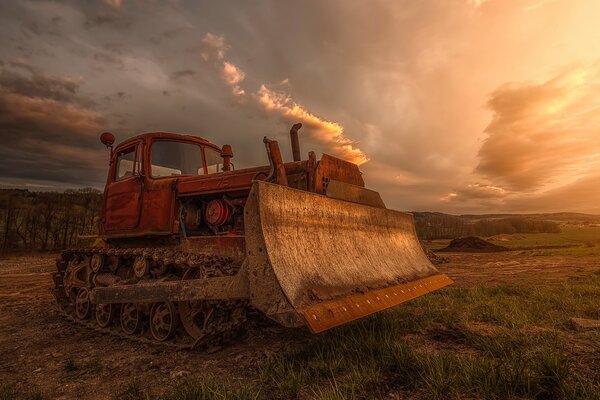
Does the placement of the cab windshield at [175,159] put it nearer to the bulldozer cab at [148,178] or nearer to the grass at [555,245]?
the bulldozer cab at [148,178]

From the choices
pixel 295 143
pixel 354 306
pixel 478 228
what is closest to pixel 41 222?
pixel 295 143

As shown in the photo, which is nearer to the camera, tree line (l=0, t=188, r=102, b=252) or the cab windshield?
the cab windshield

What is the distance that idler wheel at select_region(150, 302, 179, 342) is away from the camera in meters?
4.57

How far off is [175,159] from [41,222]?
135 ft

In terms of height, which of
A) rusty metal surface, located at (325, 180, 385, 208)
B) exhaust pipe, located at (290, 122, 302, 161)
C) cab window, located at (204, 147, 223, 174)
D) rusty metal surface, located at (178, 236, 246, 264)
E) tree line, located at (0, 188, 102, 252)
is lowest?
rusty metal surface, located at (178, 236, 246, 264)

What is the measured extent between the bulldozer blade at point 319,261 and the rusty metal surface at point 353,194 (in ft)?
0.53

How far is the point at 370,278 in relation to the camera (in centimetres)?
394

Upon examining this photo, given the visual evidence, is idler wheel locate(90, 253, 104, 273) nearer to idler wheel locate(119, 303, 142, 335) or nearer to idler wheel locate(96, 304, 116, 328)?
idler wheel locate(96, 304, 116, 328)

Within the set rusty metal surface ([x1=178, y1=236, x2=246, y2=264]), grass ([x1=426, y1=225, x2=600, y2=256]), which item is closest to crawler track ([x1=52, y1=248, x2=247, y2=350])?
rusty metal surface ([x1=178, y1=236, x2=246, y2=264])

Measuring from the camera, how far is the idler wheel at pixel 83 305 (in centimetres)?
625

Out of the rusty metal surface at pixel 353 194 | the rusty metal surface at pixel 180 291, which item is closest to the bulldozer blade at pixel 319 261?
the rusty metal surface at pixel 353 194

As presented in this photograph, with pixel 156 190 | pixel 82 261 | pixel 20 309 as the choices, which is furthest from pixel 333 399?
pixel 20 309

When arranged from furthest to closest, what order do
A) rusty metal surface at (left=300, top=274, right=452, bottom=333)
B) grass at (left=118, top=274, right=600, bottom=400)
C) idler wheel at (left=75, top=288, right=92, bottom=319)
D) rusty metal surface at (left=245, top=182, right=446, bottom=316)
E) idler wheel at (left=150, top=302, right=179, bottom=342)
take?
idler wheel at (left=75, top=288, right=92, bottom=319)
idler wheel at (left=150, top=302, right=179, bottom=342)
rusty metal surface at (left=245, top=182, right=446, bottom=316)
rusty metal surface at (left=300, top=274, right=452, bottom=333)
grass at (left=118, top=274, right=600, bottom=400)

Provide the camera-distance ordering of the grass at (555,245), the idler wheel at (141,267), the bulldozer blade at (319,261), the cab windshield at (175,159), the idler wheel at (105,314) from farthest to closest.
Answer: the grass at (555,245) < the cab windshield at (175,159) < the idler wheel at (105,314) < the idler wheel at (141,267) < the bulldozer blade at (319,261)
